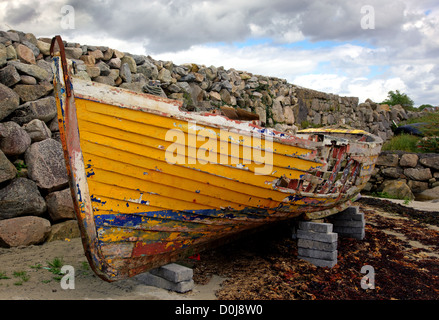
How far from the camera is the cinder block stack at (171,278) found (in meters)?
3.49

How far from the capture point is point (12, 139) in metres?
4.98

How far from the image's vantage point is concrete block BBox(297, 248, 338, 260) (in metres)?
4.36

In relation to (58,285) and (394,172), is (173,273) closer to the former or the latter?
(58,285)

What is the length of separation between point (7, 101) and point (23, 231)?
1796mm

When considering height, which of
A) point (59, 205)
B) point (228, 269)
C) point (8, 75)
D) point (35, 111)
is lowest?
point (228, 269)

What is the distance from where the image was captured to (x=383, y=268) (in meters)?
4.55

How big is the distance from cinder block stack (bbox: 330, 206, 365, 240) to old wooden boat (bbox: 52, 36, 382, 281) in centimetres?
226

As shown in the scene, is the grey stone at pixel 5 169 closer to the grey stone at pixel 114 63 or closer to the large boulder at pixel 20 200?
the large boulder at pixel 20 200

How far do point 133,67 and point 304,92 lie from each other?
6776 mm

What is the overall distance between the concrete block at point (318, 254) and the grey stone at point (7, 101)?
4.24 meters

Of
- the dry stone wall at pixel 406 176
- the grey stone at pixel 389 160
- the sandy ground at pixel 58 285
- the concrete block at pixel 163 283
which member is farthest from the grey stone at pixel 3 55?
the grey stone at pixel 389 160

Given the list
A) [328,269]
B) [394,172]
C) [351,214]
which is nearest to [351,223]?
[351,214]

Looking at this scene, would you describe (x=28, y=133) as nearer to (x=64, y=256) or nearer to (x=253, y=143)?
(x=64, y=256)

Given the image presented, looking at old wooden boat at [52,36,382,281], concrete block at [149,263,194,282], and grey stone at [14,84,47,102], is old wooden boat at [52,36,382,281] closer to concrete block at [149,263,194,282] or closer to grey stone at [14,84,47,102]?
concrete block at [149,263,194,282]
